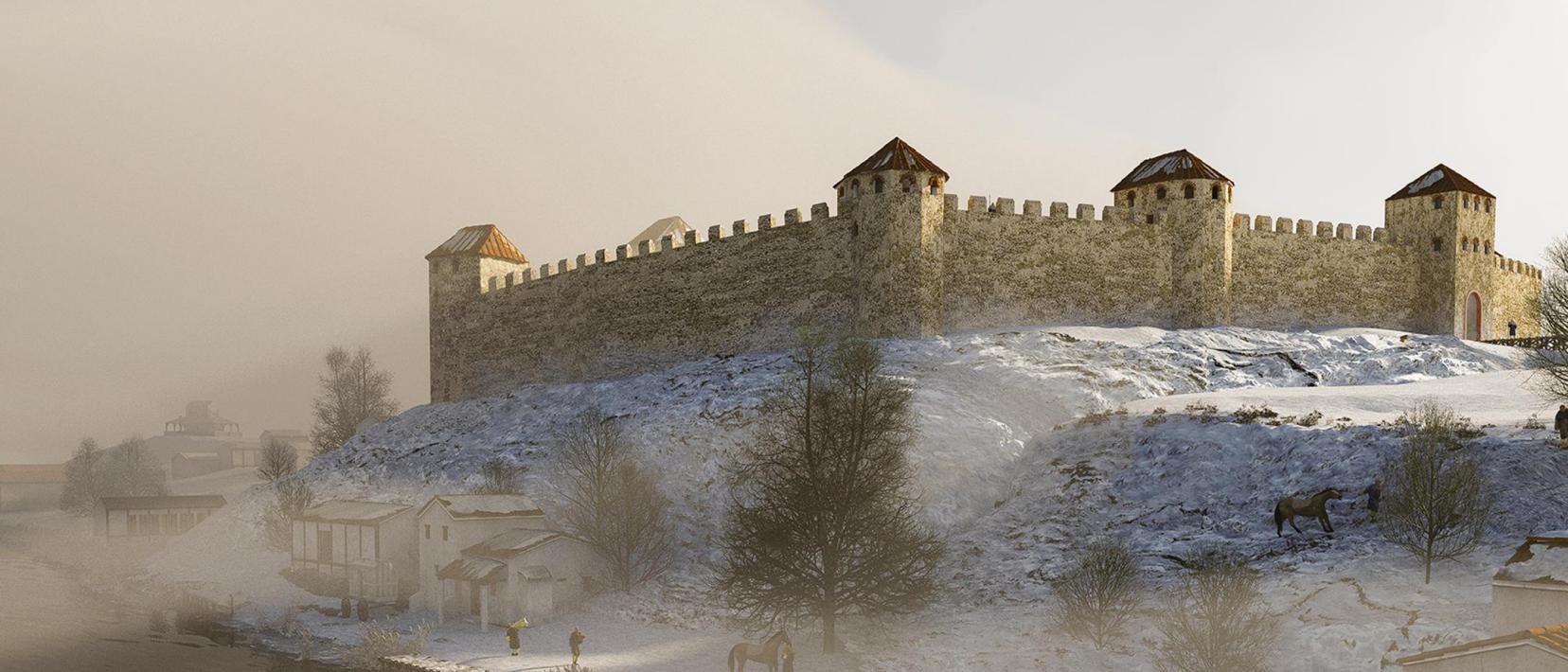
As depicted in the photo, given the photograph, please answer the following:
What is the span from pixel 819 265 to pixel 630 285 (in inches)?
453

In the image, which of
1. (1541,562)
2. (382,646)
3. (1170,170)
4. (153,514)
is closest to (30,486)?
(153,514)

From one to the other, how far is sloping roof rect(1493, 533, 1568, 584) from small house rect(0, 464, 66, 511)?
11873 cm

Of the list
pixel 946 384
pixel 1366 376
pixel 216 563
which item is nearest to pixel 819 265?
pixel 946 384

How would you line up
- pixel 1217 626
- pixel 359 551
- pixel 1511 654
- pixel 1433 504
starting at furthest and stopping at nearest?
pixel 359 551, pixel 1433 504, pixel 1217 626, pixel 1511 654

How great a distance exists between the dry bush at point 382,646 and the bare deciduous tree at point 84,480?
233 ft

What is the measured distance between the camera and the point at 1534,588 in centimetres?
1906

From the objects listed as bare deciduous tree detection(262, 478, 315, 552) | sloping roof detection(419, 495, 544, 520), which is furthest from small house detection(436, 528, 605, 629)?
bare deciduous tree detection(262, 478, 315, 552)

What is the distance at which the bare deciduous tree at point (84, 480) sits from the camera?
97812mm

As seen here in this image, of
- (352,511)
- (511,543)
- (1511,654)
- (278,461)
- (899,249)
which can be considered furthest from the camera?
(278,461)

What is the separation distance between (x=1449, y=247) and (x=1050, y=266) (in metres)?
20.6

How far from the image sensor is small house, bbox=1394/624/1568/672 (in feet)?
53.4

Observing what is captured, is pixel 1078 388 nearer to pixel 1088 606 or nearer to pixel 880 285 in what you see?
pixel 880 285

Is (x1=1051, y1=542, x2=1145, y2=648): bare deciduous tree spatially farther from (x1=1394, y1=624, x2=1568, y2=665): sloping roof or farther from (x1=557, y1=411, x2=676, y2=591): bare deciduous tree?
(x1=557, y1=411, x2=676, y2=591): bare deciduous tree

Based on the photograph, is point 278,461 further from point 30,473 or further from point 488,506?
point 488,506
